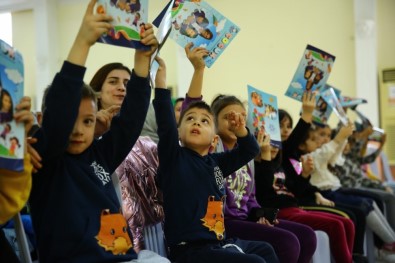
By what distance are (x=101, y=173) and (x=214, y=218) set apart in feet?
1.76

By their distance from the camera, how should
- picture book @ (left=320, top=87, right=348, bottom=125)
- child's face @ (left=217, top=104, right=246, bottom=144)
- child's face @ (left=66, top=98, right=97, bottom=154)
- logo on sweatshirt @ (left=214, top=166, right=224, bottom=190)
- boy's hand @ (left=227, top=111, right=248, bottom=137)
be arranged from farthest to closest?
1. picture book @ (left=320, top=87, right=348, bottom=125)
2. child's face @ (left=217, top=104, right=246, bottom=144)
3. boy's hand @ (left=227, top=111, right=248, bottom=137)
4. logo on sweatshirt @ (left=214, top=166, right=224, bottom=190)
5. child's face @ (left=66, top=98, right=97, bottom=154)

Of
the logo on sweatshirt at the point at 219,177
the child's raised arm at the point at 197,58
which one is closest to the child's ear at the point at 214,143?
the logo on sweatshirt at the point at 219,177

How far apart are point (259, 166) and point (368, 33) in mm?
4685

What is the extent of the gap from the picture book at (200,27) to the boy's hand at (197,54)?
19 mm

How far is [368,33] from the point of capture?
21.1 ft

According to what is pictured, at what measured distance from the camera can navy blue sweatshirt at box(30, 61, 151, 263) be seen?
1249 millimetres

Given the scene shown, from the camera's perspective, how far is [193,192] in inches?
70.0

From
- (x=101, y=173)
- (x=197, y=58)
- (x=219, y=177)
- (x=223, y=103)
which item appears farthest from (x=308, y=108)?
(x=101, y=173)

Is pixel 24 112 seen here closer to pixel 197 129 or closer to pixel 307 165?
pixel 197 129

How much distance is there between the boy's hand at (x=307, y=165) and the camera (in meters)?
2.96

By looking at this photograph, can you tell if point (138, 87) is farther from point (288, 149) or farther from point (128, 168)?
point (288, 149)

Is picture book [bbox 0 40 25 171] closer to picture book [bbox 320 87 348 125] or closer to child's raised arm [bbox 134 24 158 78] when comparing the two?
child's raised arm [bbox 134 24 158 78]

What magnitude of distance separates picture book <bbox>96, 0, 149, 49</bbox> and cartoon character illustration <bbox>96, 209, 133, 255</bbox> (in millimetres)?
476

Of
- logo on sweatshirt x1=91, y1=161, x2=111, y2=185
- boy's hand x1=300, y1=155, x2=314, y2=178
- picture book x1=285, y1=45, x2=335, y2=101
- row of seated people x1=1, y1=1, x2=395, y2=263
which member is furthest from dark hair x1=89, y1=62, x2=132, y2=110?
boy's hand x1=300, y1=155, x2=314, y2=178
